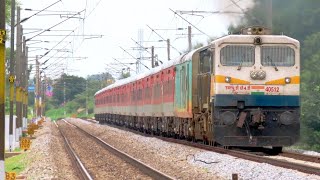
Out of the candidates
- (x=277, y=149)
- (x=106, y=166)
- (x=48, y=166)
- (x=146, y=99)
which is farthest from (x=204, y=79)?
(x=146, y=99)

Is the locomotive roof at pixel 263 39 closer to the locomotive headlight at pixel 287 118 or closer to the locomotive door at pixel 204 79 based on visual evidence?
the locomotive door at pixel 204 79

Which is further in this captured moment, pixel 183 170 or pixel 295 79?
pixel 295 79

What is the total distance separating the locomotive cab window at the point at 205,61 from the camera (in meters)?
20.7

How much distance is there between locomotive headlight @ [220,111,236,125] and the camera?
63.1 feet

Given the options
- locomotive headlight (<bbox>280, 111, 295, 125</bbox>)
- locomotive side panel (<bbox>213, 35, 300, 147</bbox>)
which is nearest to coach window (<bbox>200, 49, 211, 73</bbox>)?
locomotive side panel (<bbox>213, 35, 300, 147</bbox>)

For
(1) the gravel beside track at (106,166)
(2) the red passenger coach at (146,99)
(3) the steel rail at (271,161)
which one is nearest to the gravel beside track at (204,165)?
(3) the steel rail at (271,161)

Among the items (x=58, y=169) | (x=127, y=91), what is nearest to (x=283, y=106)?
(x=58, y=169)

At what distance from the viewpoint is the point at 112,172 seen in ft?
58.9

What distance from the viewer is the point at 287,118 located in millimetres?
19375

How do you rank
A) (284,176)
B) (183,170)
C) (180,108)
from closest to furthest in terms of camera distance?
(284,176) → (183,170) → (180,108)

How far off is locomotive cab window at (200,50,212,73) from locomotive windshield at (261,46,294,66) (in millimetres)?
1744

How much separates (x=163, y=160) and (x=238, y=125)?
3.10 m

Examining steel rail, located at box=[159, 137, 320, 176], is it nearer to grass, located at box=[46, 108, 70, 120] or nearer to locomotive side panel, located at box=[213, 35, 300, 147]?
locomotive side panel, located at box=[213, 35, 300, 147]

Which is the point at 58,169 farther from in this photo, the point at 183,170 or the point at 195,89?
the point at 195,89
